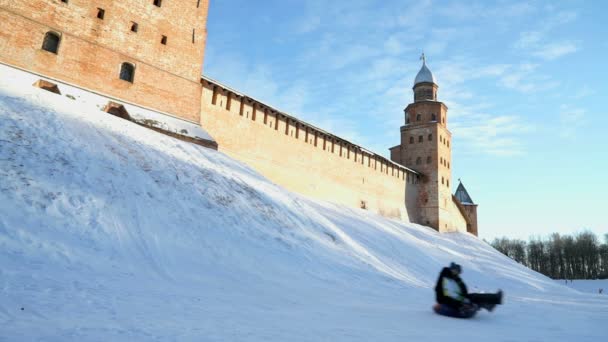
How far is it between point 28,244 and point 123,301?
7.62 ft

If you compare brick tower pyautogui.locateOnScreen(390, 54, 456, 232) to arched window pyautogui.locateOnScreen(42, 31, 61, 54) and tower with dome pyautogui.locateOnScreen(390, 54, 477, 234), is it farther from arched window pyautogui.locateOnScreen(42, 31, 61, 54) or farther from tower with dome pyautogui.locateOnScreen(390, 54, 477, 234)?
arched window pyautogui.locateOnScreen(42, 31, 61, 54)

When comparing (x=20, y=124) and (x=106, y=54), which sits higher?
(x=106, y=54)

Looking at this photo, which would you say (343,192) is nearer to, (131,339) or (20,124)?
(20,124)

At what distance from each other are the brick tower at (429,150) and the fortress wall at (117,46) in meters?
20.5

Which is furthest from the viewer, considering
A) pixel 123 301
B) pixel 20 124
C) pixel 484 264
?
pixel 484 264

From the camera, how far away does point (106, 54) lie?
14227 mm

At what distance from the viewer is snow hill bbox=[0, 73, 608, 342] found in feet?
10.9

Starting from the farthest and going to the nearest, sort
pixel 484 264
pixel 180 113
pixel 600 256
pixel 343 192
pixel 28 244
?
pixel 600 256
pixel 343 192
pixel 484 264
pixel 180 113
pixel 28 244

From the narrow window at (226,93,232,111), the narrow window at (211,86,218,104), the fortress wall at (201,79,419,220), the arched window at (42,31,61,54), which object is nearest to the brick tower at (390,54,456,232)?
the fortress wall at (201,79,419,220)

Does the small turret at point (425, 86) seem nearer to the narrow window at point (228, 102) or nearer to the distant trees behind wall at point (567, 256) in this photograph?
the narrow window at point (228, 102)

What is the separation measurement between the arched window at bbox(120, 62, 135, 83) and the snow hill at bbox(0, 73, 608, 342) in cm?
327

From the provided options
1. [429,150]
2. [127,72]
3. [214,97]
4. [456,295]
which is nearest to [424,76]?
[429,150]

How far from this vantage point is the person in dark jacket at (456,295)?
500 cm

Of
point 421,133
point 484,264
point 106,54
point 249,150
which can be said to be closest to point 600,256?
point 421,133
